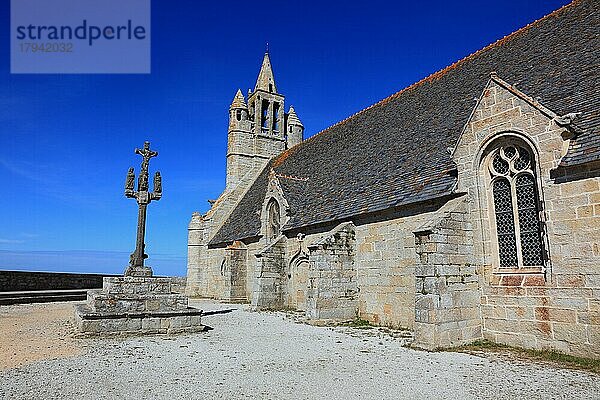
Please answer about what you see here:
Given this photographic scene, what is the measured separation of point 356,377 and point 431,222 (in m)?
4.28

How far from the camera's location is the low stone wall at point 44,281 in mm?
25328

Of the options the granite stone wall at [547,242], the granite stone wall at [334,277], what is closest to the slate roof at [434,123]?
the granite stone wall at [547,242]

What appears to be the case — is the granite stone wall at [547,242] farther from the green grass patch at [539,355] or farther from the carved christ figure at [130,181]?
the carved christ figure at [130,181]

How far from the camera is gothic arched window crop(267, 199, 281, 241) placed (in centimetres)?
2017

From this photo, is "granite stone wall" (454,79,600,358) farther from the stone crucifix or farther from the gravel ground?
the stone crucifix

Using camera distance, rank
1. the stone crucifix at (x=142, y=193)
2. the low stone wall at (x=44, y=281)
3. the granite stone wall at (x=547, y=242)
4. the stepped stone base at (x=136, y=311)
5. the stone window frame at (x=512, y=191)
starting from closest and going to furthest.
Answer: the granite stone wall at (x=547, y=242) < the stone window frame at (x=512, y=191) < the stepped stone base at (x=136, y=311) < the stone crucifix at (x=142, y=193) < the low stone wall at (x=44, y=281)

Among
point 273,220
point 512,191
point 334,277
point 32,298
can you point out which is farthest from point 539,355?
point 32,298

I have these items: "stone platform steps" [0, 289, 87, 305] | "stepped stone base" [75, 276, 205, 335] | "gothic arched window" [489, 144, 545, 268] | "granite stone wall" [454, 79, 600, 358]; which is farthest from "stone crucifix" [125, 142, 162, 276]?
"stone platform steps" [0, 289, 87, 305]

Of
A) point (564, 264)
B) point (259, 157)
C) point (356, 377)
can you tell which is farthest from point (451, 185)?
point (259, 157)

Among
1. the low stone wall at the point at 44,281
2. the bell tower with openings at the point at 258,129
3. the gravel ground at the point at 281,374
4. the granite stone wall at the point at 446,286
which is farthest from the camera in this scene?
the bell tower with openings at the point at 258,129

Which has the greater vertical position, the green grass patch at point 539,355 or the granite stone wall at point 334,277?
the granite stone wall at point 334,277

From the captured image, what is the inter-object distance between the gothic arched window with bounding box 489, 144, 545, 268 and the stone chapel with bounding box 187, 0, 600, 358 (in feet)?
0.08

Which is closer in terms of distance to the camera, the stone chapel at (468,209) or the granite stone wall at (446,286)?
the stone chapel at (468,209)

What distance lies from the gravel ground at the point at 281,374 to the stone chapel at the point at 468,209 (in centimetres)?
145
